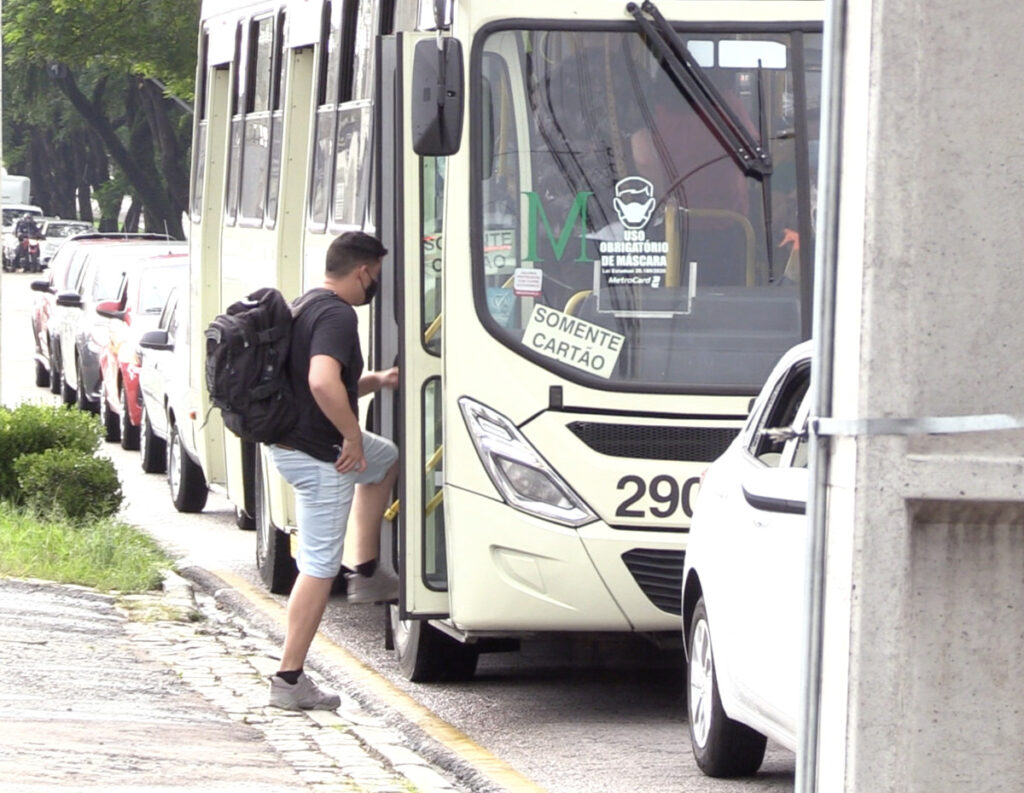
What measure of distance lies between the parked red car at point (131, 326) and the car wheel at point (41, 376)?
7.06 metres

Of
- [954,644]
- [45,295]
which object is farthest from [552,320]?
[45,295]

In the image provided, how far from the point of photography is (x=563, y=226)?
8.62 m

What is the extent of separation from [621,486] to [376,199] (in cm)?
158

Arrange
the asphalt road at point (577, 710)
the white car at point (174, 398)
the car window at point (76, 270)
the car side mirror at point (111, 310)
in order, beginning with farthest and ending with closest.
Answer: the car window at point (76, 270), the car side mirror at point (111, 310), the white car at point (174, 398), the asphalt road at point (577, 710)

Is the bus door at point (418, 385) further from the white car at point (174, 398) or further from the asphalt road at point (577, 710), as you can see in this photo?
the white car at point (174, 398)

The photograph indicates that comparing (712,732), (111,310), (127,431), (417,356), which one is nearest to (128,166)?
(127,431)

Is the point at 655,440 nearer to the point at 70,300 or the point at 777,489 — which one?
the point at 777,489

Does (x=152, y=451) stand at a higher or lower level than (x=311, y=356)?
lower

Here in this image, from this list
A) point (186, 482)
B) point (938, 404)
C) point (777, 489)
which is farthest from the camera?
point (186, 482)

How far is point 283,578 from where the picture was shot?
1237 centimetres

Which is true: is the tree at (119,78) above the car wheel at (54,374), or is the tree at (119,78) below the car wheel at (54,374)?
above

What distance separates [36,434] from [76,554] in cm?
181

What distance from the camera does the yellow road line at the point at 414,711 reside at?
7586 millimetres

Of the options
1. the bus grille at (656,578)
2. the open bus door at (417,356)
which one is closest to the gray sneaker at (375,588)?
the open bus door at (417,356)
